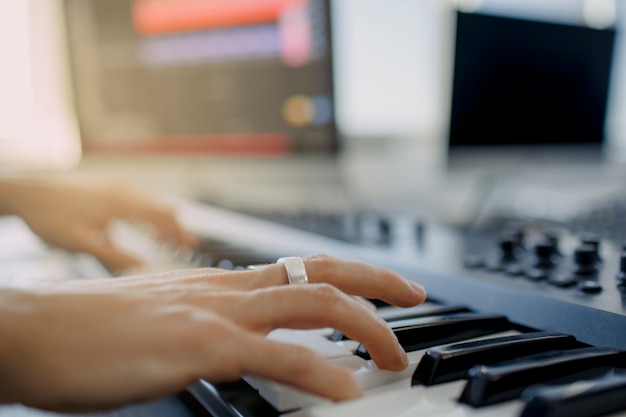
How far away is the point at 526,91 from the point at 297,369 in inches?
42.5

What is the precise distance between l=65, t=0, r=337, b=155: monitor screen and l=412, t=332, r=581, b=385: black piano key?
2.93 ft

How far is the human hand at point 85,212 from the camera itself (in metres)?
0.83

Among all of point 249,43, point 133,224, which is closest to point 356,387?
point 133,224

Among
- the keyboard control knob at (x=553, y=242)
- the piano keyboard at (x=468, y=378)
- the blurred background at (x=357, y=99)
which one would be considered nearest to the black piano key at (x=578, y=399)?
the piano keyboard at (x=468, y=378)

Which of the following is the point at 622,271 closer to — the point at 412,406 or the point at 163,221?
the point at 412,406

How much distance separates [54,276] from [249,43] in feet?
2.48

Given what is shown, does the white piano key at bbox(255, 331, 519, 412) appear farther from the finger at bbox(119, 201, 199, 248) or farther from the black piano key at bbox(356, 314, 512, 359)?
the finger at bbox(119, 201, 199, 248)

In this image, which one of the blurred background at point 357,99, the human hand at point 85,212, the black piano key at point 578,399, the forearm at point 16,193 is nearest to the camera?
the black piano key at point 578,399

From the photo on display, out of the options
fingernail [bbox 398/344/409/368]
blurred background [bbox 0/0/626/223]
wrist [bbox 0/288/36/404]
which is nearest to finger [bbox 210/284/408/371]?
fingernail [bbox 398/344/409/368]

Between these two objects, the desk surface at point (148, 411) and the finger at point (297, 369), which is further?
the desk surface at point (148, 411)

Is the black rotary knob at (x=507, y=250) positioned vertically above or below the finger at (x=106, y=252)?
above

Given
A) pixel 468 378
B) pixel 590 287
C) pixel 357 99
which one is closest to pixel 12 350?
pixel 468 378

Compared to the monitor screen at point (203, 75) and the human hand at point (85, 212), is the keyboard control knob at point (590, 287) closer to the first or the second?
the human hand at point (85, 212)

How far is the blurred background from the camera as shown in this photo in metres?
1.18
